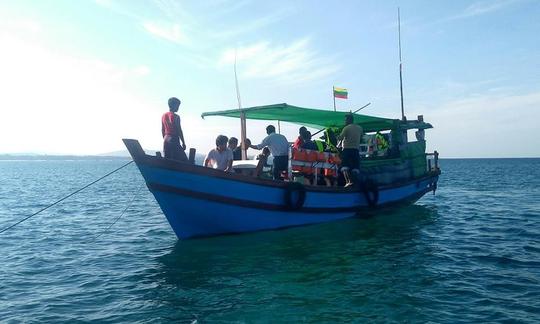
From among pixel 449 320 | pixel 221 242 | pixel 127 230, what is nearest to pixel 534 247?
pixel 449 320

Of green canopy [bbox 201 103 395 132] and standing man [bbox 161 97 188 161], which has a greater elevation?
green canopy [bbox 201 103 395 132]

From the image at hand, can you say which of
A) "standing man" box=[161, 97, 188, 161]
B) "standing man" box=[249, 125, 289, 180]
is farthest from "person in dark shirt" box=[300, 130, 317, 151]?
"standing man" box=[161, 97, 188, 161]

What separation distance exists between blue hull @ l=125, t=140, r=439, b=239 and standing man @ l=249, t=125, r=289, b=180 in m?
0.83

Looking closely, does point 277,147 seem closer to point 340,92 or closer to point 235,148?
point 235,148

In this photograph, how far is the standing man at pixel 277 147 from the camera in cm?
1105

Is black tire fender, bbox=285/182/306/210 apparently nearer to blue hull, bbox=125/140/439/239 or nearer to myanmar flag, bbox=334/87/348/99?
blue hull, bbox=125/140/439/239

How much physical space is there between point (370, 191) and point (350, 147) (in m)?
2.11

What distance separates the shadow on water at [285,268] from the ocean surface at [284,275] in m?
0.03

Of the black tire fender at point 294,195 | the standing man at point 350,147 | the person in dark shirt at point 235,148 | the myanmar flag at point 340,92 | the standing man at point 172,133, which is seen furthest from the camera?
the myanmar flag at point 340,92

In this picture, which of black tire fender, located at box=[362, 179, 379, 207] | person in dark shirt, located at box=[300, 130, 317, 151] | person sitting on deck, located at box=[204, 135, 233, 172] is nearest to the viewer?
person sitting on deck, located at box=[204, 135, 233, 172]

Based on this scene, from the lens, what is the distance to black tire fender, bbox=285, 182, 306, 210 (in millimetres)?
10703

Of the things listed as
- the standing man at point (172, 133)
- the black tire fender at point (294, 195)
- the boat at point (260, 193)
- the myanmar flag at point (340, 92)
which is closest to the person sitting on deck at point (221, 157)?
the boat at point (260, 193)

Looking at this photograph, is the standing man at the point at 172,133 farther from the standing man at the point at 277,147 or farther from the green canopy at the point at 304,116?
the green canopy at the point at 304,116

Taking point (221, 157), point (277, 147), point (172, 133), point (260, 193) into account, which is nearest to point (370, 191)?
point (277, 147)
